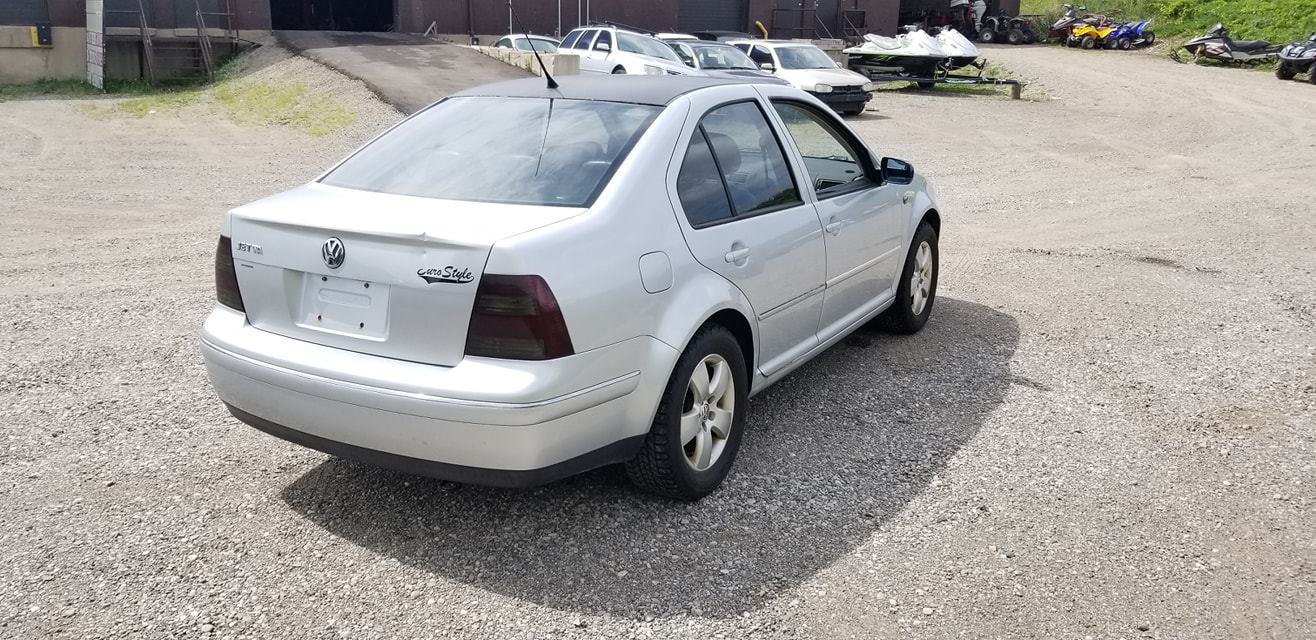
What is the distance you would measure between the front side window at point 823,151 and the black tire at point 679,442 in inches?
48.9

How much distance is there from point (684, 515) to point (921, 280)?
2958mm

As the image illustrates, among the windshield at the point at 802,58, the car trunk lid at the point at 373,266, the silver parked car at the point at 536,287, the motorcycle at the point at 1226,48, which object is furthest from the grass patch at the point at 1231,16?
the car trunk lid at the point at 373,266

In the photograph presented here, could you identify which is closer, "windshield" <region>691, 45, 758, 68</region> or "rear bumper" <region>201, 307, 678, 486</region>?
"rear bumper" <region>201, 307, 678, 486</region>

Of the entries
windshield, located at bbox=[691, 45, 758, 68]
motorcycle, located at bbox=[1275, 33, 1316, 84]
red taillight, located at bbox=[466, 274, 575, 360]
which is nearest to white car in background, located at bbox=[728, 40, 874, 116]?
windshield, located at bbox=[691, 45, 758, 68]

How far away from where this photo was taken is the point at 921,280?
6.40 metres

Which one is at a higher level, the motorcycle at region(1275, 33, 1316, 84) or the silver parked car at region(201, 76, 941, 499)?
the motorcycle at region(1275, 33, 1316, 84)

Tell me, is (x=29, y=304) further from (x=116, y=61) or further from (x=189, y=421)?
(x=116, y=61)

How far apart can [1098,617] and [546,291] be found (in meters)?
2.05

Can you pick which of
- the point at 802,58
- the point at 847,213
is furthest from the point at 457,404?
the point at 802,58

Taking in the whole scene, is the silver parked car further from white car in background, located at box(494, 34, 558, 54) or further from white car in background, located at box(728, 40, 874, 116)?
white car in background, located at box(494, 34, 558, 54)

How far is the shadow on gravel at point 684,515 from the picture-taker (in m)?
3.56

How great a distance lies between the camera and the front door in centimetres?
508

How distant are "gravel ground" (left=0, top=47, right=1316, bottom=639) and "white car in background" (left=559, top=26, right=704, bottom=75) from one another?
42.6 feet

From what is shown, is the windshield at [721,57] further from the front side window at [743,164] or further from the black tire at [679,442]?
the black tire at [679,442]
